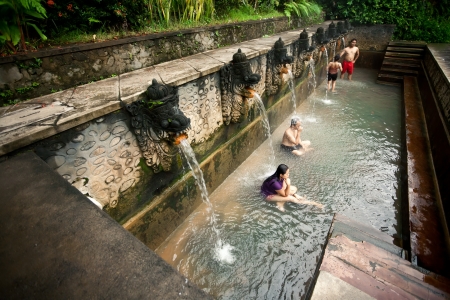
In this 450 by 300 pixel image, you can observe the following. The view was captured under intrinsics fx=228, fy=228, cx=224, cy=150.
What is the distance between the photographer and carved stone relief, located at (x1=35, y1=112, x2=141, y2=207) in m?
2.41

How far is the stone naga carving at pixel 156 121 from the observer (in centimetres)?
291

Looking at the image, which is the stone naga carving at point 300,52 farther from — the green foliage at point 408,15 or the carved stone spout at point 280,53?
the green foliage at point 408,15

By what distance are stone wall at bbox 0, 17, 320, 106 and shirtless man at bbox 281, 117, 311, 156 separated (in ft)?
9.58

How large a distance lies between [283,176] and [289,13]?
27.6ft

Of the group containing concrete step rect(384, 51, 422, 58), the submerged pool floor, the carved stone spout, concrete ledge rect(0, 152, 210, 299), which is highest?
the carved stone spout

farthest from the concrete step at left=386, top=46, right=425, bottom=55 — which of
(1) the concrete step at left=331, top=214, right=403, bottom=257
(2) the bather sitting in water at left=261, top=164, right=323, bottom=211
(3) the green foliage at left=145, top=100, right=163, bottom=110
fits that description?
(3) the green foliage at left=145, top=100, right=163, bottom=110

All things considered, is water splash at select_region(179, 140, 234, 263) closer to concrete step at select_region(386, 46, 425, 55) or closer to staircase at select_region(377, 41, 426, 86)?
staircase at select_region(377, 41, 426, 86)

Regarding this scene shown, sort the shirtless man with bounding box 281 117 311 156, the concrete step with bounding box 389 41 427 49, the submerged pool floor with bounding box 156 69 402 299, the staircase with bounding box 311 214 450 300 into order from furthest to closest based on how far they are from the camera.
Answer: the concrete step with bounding box 389 41 427 49
the shirtless man with bounding box 281 117 311 156
the submerged pool floor with bounding box 156 69 402 299
the staircase with bounding box 311 214 450 300

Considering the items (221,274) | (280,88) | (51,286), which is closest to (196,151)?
(221,274)

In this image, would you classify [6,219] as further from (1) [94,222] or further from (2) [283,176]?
(2) [283,176]

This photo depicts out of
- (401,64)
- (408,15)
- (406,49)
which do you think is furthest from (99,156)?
(408,15)

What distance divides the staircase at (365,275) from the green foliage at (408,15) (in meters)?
13.6

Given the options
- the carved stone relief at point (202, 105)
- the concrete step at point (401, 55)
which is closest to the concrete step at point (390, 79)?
the concrete step at point (401, 55)

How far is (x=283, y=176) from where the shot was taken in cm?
419
